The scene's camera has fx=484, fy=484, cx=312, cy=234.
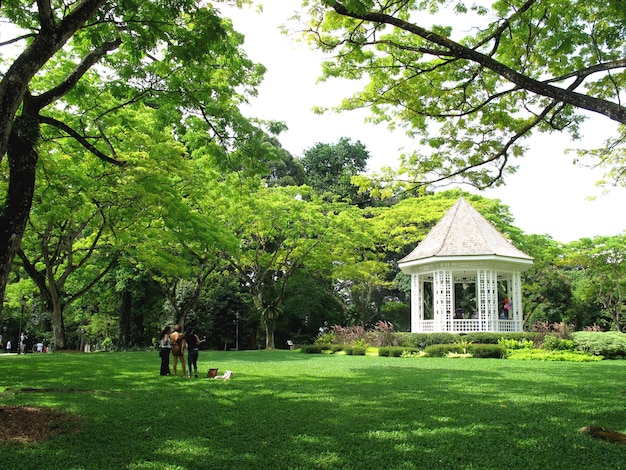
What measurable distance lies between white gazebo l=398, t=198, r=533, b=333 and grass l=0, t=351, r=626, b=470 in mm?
10636

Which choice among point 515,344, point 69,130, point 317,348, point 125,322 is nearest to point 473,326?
point 515,344

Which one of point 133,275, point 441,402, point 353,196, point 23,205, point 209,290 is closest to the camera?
point 23,205

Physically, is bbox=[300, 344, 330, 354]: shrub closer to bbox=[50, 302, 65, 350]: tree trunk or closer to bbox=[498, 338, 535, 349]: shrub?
bbox=[498, 338, 535, 349]: shrub

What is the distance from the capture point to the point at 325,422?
5.96 m

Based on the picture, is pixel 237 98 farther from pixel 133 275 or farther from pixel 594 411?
pixel 133 275

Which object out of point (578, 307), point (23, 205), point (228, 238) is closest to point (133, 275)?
point (228, 238)

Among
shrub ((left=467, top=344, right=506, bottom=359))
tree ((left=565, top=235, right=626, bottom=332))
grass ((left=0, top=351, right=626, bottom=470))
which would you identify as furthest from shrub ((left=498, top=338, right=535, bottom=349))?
tree ((left=565, top=235, right=626, bottom=332))

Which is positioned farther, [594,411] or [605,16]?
[605,16]

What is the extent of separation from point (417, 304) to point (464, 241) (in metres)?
3.95

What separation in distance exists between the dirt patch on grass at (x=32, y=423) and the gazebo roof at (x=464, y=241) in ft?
58.3

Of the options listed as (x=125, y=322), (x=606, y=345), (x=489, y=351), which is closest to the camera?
(x=606, y=345)

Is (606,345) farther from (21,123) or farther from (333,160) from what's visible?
(333,160)

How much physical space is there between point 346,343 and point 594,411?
51.4 feet

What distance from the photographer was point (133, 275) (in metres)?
25.4
